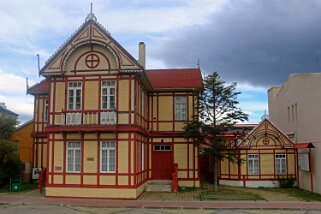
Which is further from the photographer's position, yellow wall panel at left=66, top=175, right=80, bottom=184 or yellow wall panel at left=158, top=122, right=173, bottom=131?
yellow wall panel at left=158, top=122, right=173, bottom=131

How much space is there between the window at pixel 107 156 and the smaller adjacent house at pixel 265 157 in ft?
30.1

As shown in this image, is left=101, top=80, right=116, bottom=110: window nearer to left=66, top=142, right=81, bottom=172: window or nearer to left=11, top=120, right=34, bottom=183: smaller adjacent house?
left=66, top=142, right=81, bottom=172: window

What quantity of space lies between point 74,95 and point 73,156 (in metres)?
3.29

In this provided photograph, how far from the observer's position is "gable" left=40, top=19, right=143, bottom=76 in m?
19.9

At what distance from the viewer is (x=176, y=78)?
1019 inches

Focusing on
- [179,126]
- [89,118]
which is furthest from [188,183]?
[89,118]

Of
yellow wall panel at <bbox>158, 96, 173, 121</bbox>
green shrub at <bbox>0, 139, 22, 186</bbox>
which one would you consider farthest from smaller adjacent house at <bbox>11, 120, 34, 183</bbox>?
yellow wall panel at <bbox>158, 96, 173, 121</bbox>

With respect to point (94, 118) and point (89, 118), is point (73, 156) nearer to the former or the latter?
point (89, 118)

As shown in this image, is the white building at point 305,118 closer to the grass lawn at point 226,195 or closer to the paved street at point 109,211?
the grass lawn at point 226,195

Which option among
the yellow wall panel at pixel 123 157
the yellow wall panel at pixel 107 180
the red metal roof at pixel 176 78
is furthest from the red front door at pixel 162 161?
the yellow wall panel at pixel 107 180

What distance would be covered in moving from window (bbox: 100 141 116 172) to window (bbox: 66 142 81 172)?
1307 millimetres

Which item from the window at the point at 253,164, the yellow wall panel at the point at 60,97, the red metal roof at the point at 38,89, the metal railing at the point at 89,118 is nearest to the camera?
the metal railing at the point at 89,118

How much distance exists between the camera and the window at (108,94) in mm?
19953

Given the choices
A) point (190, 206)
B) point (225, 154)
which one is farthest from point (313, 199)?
point (190, 206)
